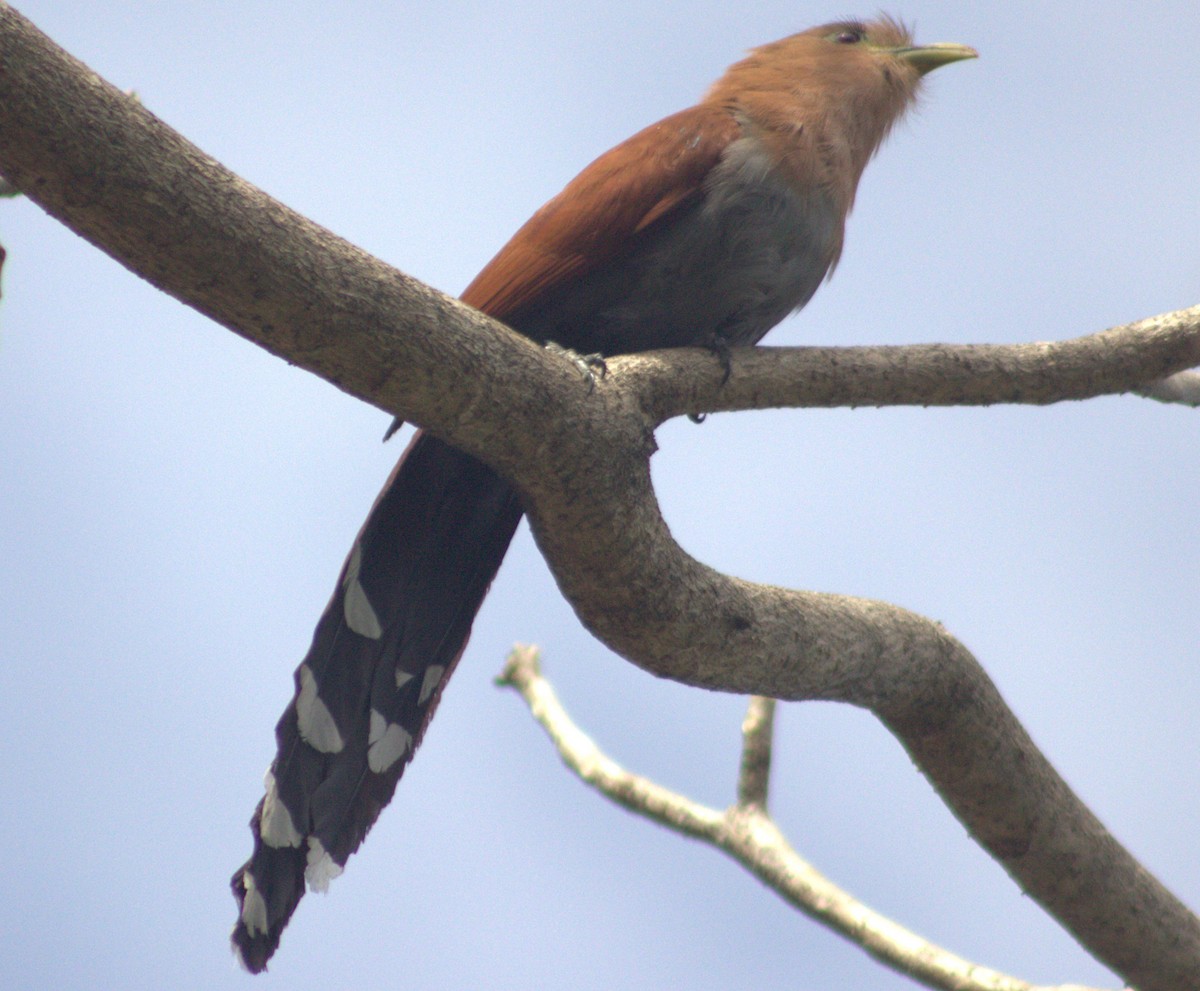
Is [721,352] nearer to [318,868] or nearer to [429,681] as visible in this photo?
[429,681]

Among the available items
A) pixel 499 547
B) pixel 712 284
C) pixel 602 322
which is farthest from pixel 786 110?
pixel 499 547

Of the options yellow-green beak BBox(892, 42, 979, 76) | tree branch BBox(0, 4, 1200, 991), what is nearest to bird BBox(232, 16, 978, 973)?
tree branch BBox(0, 4, 1200, 991)

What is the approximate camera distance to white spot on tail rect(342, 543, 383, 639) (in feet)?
8.64

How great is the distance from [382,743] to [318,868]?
0.29m

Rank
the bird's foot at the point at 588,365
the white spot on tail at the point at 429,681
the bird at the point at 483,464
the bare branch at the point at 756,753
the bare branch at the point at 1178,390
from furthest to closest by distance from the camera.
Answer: the bare branch at the point at 756,753 < the bare branch at the point at 1178,390 < the white spot on tail at the point at 429,681 < the bird at the point at 483,464 < the bird's foot at the point at 588,365

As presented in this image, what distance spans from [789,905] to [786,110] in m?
2.26

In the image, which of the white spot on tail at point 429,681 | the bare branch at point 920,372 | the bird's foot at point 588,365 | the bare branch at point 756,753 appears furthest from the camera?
the bare branch at point 756,753

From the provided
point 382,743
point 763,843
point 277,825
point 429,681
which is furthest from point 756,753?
point 277,825

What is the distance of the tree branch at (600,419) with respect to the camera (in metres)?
1.64

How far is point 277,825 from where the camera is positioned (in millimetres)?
2484

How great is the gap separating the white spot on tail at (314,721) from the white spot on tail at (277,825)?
13cm

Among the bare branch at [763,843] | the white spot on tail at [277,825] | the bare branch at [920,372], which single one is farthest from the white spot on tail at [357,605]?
the bare branch at [763,843]

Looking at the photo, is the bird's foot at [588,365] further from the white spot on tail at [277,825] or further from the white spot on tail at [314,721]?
the white spot on tail at [277,825]

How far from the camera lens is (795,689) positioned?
2.54 metres
